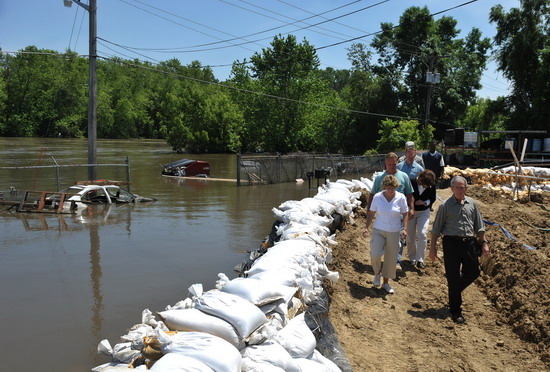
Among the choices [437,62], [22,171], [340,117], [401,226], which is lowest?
[22,171]

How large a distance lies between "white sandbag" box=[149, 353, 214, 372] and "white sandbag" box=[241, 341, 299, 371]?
517 mm

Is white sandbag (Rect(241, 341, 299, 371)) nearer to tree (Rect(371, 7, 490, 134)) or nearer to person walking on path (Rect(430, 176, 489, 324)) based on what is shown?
person walking on path (Rect(430, 176, 489, 324))

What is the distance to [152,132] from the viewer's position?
108875 mm

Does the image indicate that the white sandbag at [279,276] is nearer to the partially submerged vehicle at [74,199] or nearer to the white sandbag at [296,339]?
the white sandbag at [296,339]

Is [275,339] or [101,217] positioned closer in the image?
[275,339]

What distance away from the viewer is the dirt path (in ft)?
15.6

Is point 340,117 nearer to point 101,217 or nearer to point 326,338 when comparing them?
point 101,217

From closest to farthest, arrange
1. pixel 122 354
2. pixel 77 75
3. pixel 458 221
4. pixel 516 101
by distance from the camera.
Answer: pixel 122 354, pixel 458 221, pixel 516 101, pixel 77 75

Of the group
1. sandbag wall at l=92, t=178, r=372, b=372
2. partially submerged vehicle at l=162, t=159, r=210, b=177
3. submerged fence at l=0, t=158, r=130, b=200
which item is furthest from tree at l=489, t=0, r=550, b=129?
sandbag wall at l=92, t=178, r=372, b=372

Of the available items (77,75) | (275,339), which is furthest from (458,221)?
(77,75)

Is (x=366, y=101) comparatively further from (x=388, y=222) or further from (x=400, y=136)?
(x=388, y=222)

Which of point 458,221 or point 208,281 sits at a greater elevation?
point 458,221

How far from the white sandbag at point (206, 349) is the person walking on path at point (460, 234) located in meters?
3.17

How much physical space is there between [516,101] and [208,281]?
3552 cm
